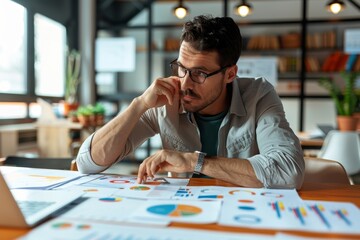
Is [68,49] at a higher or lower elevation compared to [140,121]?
higher

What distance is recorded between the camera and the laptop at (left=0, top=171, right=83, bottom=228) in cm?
72

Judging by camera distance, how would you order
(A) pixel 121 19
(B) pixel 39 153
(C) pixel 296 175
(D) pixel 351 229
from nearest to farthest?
(D) pixel 351 229
(C) pixel 296 175
(B) pixel 39 153
(A) pixel 121 19

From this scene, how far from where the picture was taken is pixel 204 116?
1.59 meters

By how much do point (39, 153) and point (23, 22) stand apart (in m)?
1.61

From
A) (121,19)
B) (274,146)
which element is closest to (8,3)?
(121,19)

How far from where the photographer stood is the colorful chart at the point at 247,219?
749 mm

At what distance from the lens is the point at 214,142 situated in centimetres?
155

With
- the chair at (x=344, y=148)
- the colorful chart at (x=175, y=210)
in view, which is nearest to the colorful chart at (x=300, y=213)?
the colorful chart at (x=175, y=210)

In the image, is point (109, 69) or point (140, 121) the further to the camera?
point (109, 69)

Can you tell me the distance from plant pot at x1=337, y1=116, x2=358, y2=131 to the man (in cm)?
155

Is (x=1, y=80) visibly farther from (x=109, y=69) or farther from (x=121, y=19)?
(x=121, y=19)

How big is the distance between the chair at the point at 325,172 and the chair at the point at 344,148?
136 centimetres

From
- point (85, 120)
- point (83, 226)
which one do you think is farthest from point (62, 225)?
point (85, 120)

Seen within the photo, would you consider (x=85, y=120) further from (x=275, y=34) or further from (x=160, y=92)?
(x=275, y=34)
